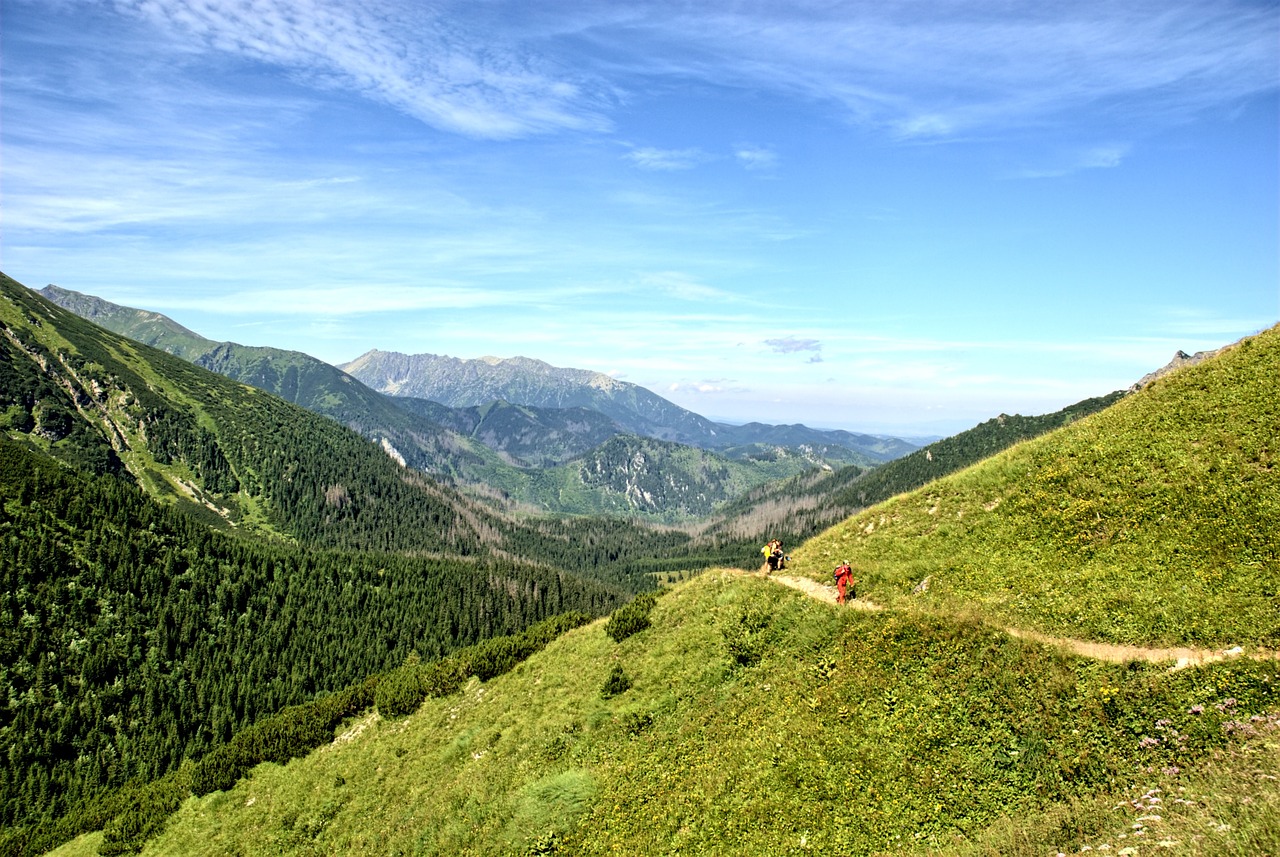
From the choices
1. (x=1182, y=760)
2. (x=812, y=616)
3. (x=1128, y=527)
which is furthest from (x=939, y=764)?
(x=1128, y=527)

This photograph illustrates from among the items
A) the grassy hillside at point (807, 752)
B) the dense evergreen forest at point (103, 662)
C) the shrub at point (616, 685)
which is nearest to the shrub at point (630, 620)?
the grassy hillside at point (807, 752)

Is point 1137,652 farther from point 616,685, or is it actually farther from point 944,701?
point 616,685

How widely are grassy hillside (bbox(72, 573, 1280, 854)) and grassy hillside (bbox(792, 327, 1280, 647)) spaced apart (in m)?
3.42

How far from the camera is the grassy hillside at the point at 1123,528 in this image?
24203 mm

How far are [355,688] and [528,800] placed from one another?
161ft

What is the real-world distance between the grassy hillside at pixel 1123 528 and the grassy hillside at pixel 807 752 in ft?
11.2

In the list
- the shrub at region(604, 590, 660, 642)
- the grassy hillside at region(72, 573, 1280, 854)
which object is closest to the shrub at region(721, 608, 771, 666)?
the grassy hillside at region(72, 573, 1280, 854)

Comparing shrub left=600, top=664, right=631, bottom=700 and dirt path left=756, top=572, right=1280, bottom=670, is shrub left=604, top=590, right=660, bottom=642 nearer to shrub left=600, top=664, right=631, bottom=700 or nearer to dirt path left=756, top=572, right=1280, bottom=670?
shrub left=600, top=664, right=631, bottom=700

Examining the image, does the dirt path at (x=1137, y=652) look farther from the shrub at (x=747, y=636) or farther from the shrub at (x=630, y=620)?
the shrub at (x=630, y=620)

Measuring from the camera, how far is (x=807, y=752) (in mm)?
24688

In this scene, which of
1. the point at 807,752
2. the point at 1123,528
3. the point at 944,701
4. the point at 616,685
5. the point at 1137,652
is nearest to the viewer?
the point at 1137,652

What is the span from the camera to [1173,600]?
79.2 ft

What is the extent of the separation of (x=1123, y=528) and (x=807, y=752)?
20098 millimetres

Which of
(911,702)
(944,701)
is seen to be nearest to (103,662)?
(911,702)
